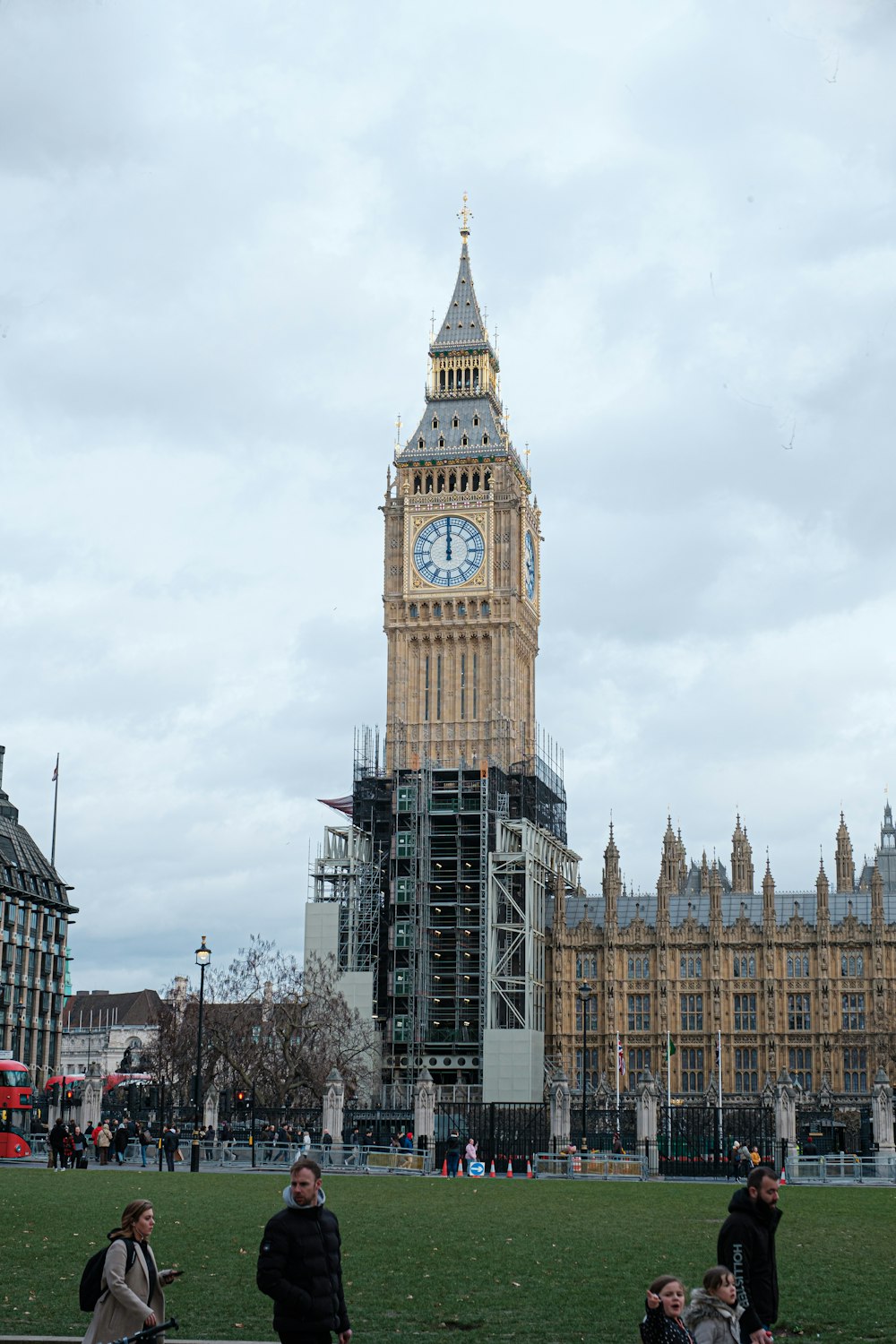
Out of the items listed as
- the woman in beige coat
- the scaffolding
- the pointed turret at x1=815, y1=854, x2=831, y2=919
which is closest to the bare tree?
the scaffolding

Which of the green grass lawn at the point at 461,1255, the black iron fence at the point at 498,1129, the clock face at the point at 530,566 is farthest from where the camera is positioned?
Answer: the clock face at the point at 530,566

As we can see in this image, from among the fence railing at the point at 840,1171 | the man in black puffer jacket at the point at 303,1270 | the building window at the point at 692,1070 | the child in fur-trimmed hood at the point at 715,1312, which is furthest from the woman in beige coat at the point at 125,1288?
the building window at the point at 692,1070

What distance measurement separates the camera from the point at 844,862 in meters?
112

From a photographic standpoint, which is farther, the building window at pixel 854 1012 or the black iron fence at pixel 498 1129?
the building window at pixel 854 1012

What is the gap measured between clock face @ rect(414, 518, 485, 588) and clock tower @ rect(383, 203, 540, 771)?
0.20ft

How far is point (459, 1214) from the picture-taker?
30766mm

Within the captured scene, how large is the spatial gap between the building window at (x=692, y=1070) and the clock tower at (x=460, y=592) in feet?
71.2

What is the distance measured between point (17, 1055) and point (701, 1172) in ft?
229

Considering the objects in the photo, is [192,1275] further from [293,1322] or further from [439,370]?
[439,370]

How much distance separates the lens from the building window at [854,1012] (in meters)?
99.9

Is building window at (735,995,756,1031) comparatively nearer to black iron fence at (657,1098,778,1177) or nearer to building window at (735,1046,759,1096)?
building window at (735,1046,759,1096)

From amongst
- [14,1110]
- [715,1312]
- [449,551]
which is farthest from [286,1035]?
[715,1312]

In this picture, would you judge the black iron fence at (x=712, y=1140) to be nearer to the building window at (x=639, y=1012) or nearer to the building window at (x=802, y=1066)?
the building window at (x=802, y=1066)

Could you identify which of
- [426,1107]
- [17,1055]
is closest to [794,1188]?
[426,1107]
